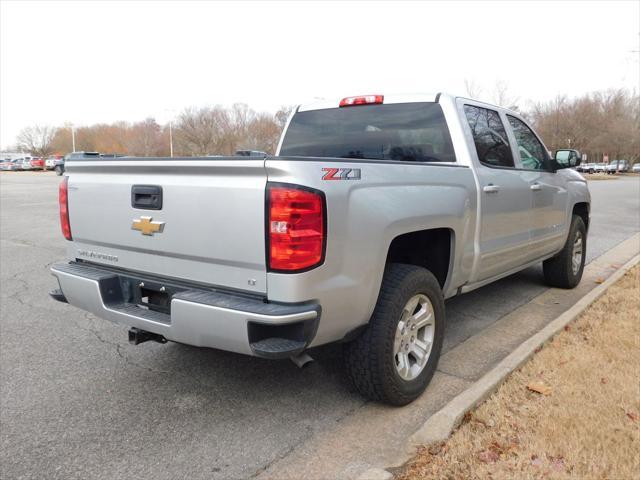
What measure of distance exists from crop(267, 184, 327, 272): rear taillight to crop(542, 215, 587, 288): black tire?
429cm

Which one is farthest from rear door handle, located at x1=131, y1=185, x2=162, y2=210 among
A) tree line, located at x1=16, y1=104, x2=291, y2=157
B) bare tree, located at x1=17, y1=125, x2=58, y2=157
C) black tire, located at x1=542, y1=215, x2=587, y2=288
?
bare tree, located at x1=17, y1=125, x2=58, y2=157

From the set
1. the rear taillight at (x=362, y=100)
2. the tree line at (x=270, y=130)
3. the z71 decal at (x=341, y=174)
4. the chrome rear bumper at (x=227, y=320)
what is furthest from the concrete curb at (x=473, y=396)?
the tree line at (x=270, y=130)

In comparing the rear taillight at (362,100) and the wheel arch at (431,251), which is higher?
the rear taillight at (362,100)

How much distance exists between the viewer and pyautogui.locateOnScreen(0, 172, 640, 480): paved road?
2.71 meters

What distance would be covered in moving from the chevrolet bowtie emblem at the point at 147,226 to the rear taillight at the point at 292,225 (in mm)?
771

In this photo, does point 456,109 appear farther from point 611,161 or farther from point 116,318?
point 611,161

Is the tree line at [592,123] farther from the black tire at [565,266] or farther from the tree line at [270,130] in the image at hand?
the black tire at [565,266]

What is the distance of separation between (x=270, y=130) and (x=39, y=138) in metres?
59.4

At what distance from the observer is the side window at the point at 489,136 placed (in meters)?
4.24

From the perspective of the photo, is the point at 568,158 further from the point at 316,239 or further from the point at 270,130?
the point at 270,130

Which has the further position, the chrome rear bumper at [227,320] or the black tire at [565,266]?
the black tire at [565,266]

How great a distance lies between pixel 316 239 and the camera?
255cm

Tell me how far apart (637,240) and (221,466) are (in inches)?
386

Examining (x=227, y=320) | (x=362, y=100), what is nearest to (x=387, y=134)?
(x=362, y=100)
